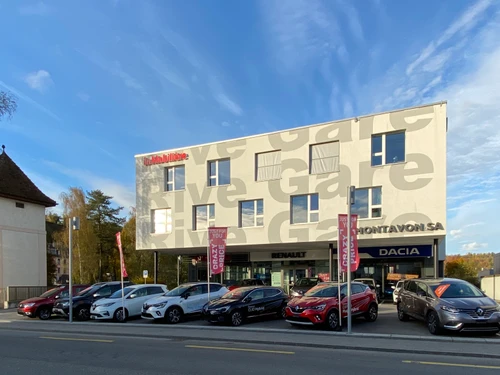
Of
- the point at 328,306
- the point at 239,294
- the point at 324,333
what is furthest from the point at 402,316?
the point at 239,294

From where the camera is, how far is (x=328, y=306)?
1361 cm

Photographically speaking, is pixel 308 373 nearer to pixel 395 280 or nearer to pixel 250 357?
pixel 250 357

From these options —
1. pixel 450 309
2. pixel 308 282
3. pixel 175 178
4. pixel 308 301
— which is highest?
pixel 175 178

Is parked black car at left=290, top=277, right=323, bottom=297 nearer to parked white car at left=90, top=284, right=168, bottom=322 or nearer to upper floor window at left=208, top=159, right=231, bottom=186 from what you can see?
parked white car at left=90, top=284, right=168, bottom=322

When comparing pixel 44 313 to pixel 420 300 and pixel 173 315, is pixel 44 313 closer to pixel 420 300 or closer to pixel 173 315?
pixel 173 315

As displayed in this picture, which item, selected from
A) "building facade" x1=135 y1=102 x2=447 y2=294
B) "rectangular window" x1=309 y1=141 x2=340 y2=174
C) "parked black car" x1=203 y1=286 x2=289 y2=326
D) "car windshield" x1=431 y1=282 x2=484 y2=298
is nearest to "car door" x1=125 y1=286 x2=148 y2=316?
"parked black car" x1=203 y1=286 x2=289 y2=326

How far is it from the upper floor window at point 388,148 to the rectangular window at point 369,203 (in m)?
1.65

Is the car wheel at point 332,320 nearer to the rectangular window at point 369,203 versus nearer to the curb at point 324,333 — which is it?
the curb at point 324,333

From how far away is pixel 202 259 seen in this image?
116 feet

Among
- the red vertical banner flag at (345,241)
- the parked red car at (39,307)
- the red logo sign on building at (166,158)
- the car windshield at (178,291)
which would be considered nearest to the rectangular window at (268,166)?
the red logo sign on building at (166,158)

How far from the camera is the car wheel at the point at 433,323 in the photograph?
12.1 meters

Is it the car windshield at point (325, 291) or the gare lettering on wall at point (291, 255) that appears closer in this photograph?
the car windshield at point (325, 291)

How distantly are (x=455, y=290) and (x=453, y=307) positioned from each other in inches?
44.2

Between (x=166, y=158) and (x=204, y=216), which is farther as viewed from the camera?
(x=166, y=158)
